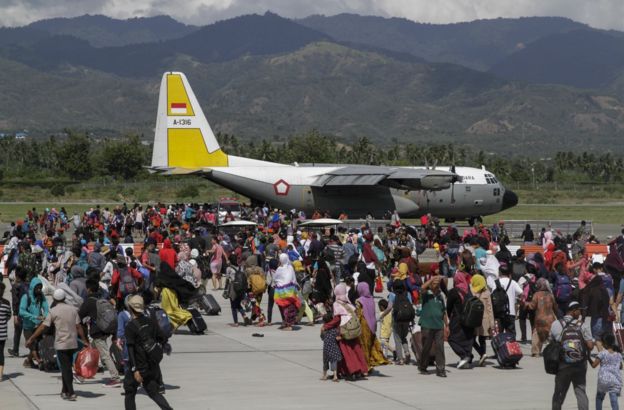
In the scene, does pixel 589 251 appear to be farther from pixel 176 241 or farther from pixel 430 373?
pixel 430 373

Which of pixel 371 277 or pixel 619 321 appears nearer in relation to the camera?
pixel 619 321

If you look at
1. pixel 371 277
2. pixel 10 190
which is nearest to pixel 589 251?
pixel 371 277

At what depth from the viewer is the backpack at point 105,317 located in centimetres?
1525

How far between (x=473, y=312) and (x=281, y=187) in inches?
1256

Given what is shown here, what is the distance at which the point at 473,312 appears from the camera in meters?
16.8

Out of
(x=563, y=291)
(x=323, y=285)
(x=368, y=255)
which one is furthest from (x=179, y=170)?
(x=563, y=291)

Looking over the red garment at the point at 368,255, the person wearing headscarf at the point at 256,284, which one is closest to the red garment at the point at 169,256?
the person wearing headscarf at the point at 256,284

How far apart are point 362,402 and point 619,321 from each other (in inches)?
291

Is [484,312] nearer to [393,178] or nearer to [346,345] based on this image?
[346,345]

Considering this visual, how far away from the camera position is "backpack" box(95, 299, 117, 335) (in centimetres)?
1525

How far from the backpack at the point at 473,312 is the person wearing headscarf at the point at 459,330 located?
0.69 feet

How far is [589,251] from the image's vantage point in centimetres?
3200

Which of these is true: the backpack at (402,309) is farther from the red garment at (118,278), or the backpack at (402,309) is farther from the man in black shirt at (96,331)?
the red garment at (118,278)

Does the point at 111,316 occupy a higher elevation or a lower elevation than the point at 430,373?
higher
